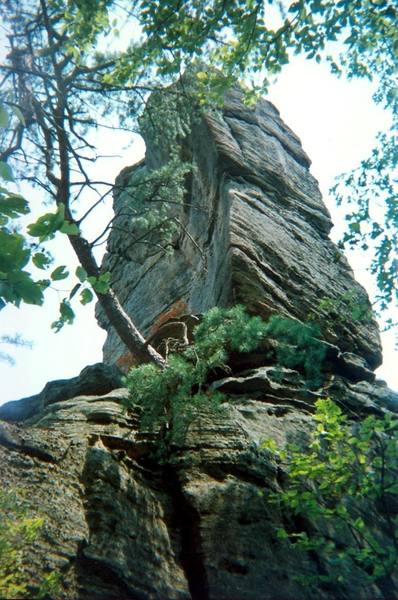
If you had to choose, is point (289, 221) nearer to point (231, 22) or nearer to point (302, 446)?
point (231, 22)

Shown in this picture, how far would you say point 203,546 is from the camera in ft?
13.2

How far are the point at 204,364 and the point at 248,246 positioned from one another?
3000 millimetres

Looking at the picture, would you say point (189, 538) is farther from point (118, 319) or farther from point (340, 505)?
point (118, 319)

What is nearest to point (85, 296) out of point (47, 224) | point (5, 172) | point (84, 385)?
point (47, 224)

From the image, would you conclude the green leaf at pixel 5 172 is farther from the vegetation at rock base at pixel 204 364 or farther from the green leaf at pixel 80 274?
the vegetation at rock base at pixel 204 364

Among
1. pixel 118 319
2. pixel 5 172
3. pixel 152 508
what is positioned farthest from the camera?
pixel 118 319

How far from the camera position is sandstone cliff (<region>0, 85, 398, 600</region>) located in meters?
Result: 3.78

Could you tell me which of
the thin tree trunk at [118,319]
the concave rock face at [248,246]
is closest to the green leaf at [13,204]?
the concave rock face at [248,246]

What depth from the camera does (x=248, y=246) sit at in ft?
26.3

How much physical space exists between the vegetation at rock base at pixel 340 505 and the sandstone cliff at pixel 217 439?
15cm

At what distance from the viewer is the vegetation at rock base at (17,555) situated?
9.80 ft

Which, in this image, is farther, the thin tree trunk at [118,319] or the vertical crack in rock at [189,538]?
the thin tree trunk at [118,319]

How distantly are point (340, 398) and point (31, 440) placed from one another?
389 centimetres

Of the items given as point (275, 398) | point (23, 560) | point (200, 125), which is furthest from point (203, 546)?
point (200, 125)
